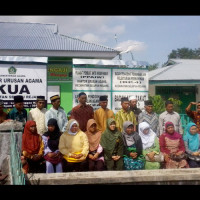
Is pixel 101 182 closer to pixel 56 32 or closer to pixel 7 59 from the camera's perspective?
pixel 7 59

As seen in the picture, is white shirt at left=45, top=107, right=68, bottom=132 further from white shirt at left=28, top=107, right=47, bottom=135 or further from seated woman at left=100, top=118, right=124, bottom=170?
seated woman at left=100, top=118, right=124, bottom=170

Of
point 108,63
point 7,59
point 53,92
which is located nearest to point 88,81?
point 108,63

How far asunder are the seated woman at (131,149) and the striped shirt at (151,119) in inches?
25.8

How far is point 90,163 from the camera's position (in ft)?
16.9

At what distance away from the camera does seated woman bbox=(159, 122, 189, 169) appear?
5.38 m

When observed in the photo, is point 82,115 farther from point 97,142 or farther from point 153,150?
point 153,150

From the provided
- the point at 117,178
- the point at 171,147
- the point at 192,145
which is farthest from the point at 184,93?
the point at 117,178

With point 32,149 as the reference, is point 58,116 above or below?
above

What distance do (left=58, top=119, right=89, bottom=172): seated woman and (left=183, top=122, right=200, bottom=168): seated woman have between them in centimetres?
194

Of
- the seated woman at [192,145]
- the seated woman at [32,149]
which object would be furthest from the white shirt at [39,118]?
the seated woman at [192,145]

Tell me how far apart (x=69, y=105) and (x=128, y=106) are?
580cm

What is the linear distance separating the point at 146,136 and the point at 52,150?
1.81m

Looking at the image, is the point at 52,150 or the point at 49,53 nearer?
the point at 52,150

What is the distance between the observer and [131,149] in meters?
5.32
